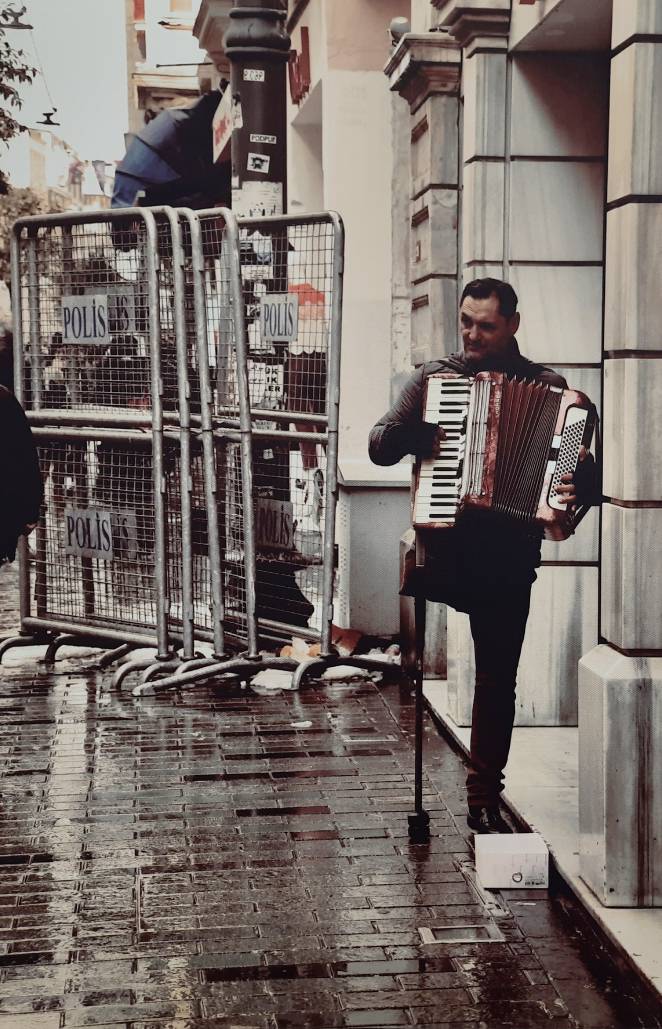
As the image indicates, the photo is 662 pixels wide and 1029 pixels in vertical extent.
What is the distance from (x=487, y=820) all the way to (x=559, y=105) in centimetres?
332

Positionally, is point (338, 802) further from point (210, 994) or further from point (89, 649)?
point (89, 649)

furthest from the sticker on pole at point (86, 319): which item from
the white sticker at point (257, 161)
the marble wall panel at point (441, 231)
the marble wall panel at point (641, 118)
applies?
the marble wall panel at point (641, 118)

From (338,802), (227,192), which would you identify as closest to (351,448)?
(338,802)

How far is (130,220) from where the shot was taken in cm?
867

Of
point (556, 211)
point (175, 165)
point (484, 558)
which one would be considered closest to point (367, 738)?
point (484, 558)

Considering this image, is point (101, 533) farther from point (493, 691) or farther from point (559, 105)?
point (493, 691)

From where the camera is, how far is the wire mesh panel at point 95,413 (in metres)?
8.69

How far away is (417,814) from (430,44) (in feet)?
13.7

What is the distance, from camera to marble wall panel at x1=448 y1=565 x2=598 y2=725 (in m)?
6.89

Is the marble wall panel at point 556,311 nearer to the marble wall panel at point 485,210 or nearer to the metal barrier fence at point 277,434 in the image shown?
the marble wall panel at point 485,210

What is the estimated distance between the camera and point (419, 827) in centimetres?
544

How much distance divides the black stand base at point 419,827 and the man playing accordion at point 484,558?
0.59 feet

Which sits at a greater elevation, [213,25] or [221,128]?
[213,25]

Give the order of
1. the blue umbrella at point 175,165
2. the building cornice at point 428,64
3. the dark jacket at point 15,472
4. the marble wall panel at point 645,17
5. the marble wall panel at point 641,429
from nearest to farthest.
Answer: the marble wall panel at point 645,17
the marble wall panel at point 641,429
the dark jacket at point 15,472
the building cornice at point 428,64
the blue umbrella at point 175,165
